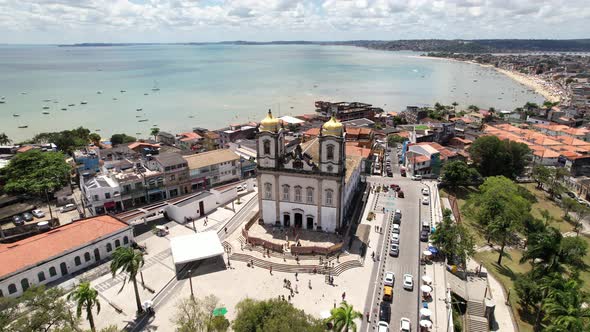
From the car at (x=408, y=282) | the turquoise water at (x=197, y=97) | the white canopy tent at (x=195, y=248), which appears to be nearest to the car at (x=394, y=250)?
the car at (x=408, y=282)

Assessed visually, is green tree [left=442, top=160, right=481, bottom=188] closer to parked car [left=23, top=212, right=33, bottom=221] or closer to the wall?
the wall

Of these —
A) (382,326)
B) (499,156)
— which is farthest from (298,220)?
(499,156)

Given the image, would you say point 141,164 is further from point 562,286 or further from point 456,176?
point 562,286

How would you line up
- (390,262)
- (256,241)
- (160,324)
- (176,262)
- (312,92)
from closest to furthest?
(160,324)
(176,262)
(390,262)
(256,241)
(312,92)

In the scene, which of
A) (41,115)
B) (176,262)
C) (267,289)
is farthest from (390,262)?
(41,115)

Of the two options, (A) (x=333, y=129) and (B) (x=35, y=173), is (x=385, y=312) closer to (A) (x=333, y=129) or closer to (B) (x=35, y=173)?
(A) (x=333, y=129)

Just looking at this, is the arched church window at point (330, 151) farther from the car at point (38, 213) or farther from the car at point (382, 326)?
the car at point (38, 213)
